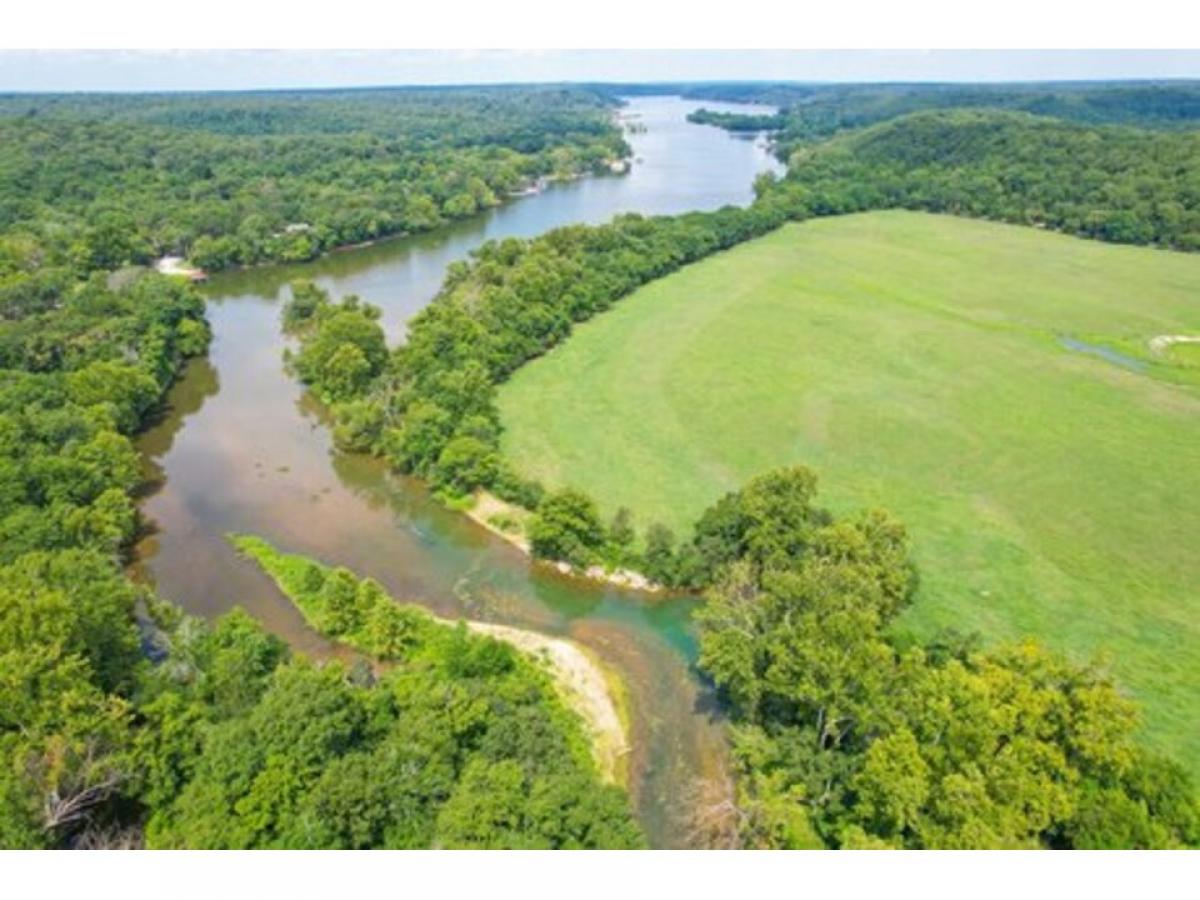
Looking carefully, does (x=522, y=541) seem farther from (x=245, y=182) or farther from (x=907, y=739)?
(x=245, y=182)

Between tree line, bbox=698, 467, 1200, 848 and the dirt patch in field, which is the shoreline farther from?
the dirt patch in field

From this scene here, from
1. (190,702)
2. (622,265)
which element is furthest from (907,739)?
(622,265)

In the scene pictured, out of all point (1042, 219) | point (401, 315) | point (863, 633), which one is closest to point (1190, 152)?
point (1042, 219)

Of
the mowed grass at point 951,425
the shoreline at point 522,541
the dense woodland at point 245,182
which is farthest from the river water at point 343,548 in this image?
the dense woodland at point 245,182

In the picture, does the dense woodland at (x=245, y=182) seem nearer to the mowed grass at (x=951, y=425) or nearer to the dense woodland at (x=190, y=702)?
the dense woodland at (x=190, y=702)

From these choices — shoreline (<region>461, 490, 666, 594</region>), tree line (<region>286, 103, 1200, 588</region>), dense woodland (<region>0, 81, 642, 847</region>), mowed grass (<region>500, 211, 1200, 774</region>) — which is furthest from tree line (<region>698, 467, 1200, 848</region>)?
tree line (<region>286, 103, 1200, 588</region>)

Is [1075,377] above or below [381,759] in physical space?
below

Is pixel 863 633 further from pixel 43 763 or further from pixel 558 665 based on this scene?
pixel 43 763
